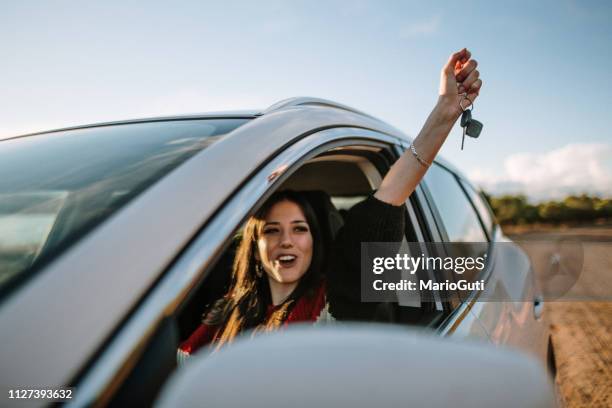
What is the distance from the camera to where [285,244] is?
6.49ft

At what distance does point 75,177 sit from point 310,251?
117cm

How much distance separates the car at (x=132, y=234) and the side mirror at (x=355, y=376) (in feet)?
0.75

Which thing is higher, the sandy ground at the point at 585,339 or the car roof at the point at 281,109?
the car roof at the point at 281,109

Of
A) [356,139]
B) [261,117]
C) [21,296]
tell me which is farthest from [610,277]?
[21,296]

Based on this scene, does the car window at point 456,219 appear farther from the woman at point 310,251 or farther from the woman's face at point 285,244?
the woman's face at point 285,244

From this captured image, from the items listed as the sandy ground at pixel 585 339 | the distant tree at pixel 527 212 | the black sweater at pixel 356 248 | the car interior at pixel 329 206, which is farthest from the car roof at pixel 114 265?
the distant tree at pixel 527 212

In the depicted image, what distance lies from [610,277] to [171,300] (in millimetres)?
10659

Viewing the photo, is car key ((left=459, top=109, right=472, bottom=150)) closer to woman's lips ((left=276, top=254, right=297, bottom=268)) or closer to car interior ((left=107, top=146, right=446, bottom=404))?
car interior ((left=107, top=146, right=446, bottom=404))

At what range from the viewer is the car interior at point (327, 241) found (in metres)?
0.70

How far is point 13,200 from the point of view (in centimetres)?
105

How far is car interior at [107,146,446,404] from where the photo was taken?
27.6 inches

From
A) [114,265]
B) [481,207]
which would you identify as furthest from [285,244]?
[481,207]

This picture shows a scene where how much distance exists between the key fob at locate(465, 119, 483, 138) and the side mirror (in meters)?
1.35

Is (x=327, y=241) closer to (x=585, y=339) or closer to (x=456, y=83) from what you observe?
(x=456, y=83)
